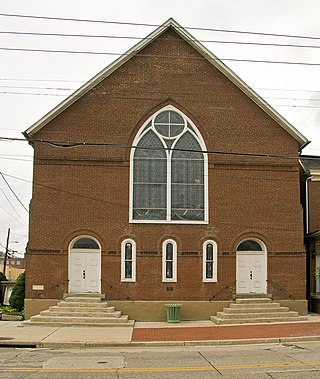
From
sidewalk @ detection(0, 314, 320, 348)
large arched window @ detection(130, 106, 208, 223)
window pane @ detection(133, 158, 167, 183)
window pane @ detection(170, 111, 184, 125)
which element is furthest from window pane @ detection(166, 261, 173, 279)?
window pane @ detection(170, 111, 184, 125)

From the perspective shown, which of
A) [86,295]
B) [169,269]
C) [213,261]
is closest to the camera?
[86,295]

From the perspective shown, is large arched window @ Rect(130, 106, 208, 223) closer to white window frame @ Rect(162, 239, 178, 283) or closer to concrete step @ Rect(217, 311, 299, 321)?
white window frame @ Rect(162, 239, 178, 283)

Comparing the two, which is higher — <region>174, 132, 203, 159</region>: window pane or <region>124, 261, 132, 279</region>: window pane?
<region>174, 132, 203, 159</region>: window pane

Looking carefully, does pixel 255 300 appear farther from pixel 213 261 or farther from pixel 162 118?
pixel 162 118

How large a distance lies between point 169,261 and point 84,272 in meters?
3.51

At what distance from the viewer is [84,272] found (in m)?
24.8

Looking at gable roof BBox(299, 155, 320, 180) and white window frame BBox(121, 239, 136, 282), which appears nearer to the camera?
white window frame BBox(121, 239, 136, 282)

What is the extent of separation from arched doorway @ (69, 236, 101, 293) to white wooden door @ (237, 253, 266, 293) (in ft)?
19.4

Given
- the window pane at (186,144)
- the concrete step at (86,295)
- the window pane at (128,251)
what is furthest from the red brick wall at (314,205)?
the concrete step at (86,295)

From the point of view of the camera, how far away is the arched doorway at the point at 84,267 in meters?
24.7

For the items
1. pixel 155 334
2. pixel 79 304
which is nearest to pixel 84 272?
pixel 79 304

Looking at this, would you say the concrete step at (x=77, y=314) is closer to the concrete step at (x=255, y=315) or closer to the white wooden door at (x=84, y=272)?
the white wooden door at (x=84, y=272)

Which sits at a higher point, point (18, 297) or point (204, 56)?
point (204, 56)

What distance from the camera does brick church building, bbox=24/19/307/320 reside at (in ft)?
80.9
